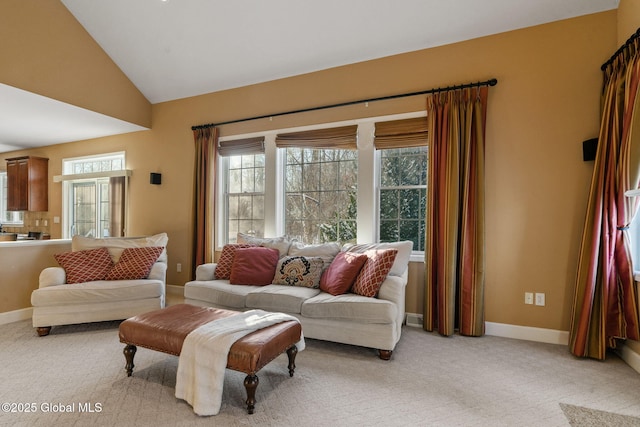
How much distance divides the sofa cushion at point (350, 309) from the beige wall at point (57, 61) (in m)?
3.88

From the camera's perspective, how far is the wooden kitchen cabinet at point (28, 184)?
6250 millimetres

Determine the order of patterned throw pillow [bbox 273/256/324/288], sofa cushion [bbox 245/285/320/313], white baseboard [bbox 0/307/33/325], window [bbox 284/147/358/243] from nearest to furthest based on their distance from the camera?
sofa cushion [bbox 245/285/320/313]
patterned throw pillow [bbox 273/256/324/288]
white baseboard [bbox 0/307/33/325]
window [bbox 284/147/358/243]

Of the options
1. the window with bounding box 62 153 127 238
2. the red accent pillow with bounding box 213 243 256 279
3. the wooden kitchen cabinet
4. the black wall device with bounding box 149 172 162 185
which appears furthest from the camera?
the wooden kitchen cabinet

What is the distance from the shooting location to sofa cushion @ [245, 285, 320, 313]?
2.98 meters

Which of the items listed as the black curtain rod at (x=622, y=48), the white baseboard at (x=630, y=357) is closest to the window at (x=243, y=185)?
the black curtain rod at (x=622, y=48)

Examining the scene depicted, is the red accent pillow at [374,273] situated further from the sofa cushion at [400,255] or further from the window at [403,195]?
the window at [403,195]

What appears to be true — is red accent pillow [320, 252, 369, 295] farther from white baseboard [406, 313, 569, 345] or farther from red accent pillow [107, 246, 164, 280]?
red accent pillow [107, 246, 164, 280]

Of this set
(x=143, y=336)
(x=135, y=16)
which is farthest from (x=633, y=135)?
(x=135, y=16)

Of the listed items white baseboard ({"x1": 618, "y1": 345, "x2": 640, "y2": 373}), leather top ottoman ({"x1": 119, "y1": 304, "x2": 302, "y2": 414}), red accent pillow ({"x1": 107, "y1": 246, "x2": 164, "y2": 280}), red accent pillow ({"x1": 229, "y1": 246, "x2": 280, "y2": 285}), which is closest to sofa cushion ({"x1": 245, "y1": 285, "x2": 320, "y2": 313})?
red accent pillow ({"x1": 229, "y1": 246, "x2": 280, "y2": 285})

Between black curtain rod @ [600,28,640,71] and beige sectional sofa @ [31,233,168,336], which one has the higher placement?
black curtain rod @ [600,28,640,71]

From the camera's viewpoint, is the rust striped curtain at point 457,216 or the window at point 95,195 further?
the window at point 95,195

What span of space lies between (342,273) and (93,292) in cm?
248

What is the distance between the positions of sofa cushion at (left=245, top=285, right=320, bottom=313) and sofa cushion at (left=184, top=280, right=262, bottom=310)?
0.29ft

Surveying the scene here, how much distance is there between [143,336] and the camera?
224 cm
